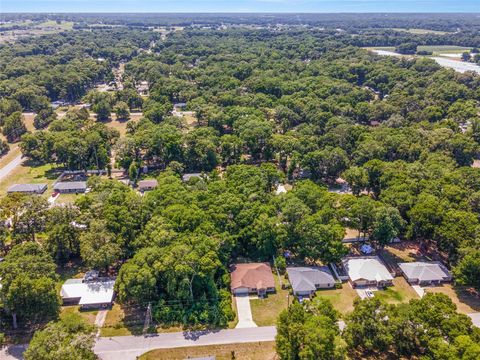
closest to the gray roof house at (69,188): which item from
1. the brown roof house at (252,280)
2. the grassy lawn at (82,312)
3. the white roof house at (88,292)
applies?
the white roof house at (88,292)

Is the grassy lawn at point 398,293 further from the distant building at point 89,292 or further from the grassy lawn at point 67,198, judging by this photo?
the grassy lawn at point 67,198

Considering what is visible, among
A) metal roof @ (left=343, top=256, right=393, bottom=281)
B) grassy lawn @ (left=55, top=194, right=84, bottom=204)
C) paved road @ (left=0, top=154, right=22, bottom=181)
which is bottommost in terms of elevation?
paved road @ (left=0, top=154, right=22, bottom=181)

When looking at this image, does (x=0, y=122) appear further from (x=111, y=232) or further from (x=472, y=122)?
(x=472, y=122)

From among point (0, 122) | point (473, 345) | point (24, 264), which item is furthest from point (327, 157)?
point (0, 122)

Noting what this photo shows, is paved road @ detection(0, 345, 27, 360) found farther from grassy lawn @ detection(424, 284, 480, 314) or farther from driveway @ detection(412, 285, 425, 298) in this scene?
grassy lawn @ detection(424, 284, 480, 314)

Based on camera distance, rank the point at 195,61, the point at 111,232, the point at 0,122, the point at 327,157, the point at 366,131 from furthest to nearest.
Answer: the point at 195,61
the point at 0,122
the point at 366,131
the point at 327,157
the point at 111,232

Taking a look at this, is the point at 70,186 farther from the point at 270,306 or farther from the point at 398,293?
the point at 398,293

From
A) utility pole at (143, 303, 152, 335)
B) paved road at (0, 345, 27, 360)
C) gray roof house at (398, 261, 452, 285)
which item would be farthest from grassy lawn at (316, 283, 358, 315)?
paved road at (0, 345, 27, 360)
